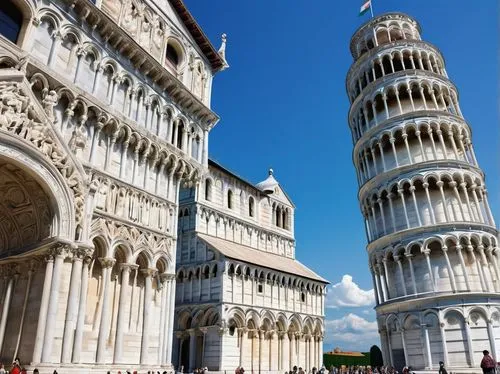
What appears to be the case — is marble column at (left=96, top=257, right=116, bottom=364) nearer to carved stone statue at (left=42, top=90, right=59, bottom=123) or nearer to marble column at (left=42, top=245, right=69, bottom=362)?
marble column at (left=42, top=245, right=69, bottom=362)

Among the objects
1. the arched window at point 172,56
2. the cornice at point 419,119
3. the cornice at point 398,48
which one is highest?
the cornice at point 398,48

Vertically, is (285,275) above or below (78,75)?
below

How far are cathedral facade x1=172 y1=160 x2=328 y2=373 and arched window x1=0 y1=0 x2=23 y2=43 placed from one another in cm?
1476

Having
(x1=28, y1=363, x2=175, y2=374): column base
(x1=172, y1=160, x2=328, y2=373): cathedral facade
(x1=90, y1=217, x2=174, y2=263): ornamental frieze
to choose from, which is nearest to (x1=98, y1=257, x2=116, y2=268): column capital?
(x1=90, y1=217, x2=174, y2=263): ornamental frieze

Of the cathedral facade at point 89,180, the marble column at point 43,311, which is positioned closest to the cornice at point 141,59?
the cathedral facade at point 89,180

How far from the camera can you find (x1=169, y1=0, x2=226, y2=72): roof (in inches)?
1063

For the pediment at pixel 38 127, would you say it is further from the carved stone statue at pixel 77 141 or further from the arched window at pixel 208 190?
the arched window at pixel 208 190

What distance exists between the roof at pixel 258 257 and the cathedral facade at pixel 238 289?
144mm

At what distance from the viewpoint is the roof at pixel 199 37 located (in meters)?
27.0

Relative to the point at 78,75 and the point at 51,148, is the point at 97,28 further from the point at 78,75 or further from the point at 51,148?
the point at 51,148

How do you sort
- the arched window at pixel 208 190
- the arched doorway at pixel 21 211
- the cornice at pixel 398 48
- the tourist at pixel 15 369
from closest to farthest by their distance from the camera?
the tourist at pixel 15 369
the arched doorway at pixel 21 211
the cornice at pixel 398 48
the arched window at pixel 208 190

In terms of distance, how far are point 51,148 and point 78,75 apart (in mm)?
4707

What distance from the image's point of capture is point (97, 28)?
2041 centimetres

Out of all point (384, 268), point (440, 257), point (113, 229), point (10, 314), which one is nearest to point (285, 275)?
point (384, 268)
